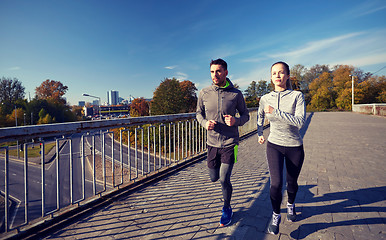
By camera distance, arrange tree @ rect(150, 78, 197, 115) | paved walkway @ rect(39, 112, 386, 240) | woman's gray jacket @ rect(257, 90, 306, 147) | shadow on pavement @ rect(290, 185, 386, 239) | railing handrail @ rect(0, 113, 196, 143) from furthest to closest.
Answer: tree @ rect(150, 78, 197, 115), shadow on pavement @ rect(290, 185, 386, 239), paved walkway @ rect(39, 112, 386, 240), woman's gray jacket @ rect(257, 90, 306, 147), railing handrail @ rect(0, 113, 196, 143)

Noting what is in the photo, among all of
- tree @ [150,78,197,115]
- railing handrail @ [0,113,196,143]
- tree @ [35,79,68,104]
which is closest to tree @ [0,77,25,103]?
tree @ [35,79,68,104]

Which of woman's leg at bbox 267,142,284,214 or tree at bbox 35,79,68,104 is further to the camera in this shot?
tree at bbox 35,79,68,104

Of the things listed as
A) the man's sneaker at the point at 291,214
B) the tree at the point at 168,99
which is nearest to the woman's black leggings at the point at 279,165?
the man's sneaker at the point at 291,214

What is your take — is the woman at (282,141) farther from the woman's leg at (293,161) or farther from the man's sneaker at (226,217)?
the man's sneaker at (226,217)

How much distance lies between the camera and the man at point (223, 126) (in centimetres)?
238

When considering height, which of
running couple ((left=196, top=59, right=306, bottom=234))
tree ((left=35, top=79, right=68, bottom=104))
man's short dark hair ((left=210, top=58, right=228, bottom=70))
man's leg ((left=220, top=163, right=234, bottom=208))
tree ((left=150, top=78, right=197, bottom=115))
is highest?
tree ((left=35, top=79, right=68, bottom=104))

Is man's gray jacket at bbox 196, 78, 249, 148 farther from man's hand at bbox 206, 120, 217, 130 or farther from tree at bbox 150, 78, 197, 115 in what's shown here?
tree at bbox 150, 78, 197, 115

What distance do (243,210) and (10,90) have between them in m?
97.5

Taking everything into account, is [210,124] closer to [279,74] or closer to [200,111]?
[200,111]

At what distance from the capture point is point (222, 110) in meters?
2.45

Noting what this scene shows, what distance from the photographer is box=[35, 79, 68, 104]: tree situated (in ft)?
262

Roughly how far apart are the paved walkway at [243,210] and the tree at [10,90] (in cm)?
8930

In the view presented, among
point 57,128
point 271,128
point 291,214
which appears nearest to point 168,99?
point 57,128

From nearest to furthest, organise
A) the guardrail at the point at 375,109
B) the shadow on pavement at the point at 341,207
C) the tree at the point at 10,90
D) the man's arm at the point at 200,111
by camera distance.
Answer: the shadow on pavement at the point at 341,207, the man's arm at the point at 200,111, the guardrail at the point at 375,109, the tree at the point at 10,90
